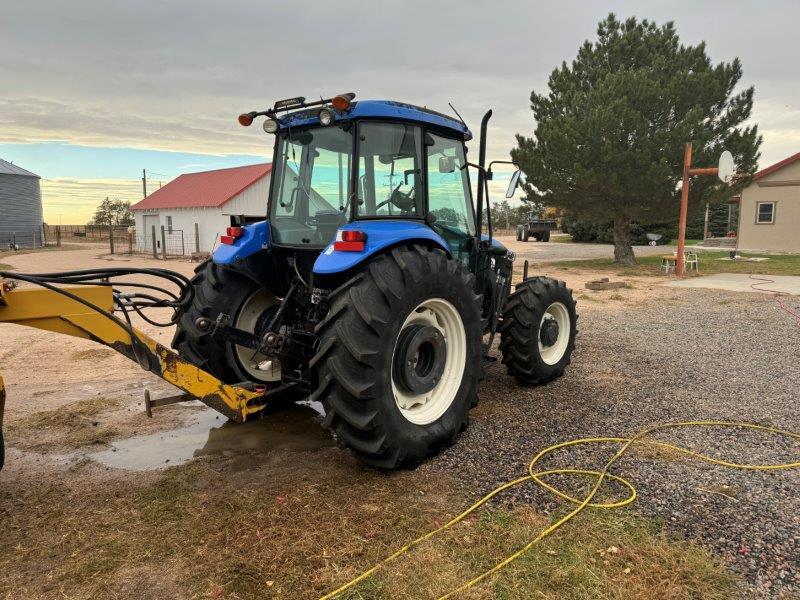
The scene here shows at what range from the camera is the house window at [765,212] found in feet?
86.9

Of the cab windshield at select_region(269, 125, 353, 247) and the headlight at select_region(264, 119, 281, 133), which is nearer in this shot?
the cab windshield at select_region(269, 125, 353, 247)

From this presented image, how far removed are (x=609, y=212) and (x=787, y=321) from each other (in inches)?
402

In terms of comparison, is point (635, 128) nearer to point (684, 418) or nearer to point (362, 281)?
point (684, 418)

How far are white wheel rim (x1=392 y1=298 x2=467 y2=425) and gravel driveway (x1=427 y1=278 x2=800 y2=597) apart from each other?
34cm

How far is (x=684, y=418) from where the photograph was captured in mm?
4754

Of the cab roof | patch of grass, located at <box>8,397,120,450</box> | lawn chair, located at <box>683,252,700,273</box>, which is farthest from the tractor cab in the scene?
lawn chair, located at <box>683,252,700,273</box>

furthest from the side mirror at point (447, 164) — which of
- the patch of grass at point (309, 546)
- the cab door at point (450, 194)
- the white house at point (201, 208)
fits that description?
the white house at point (201, 208)

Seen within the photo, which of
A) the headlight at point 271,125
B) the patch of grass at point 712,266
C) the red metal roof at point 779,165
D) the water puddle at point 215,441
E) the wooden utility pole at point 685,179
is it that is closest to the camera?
the water puddle at point 215,441

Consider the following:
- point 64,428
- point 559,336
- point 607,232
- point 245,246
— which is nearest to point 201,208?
point 64,428

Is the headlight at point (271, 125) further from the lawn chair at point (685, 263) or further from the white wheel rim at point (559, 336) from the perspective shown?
the lawn chair at point (685, 263)

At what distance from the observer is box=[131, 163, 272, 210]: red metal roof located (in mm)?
26453

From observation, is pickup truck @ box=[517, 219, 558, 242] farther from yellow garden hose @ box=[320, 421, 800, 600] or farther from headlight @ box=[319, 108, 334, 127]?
headlight @ box=[319, 108, 334, 127]

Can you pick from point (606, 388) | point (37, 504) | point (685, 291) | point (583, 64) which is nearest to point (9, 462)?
point (37, 504)

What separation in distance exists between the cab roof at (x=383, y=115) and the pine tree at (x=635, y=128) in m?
13.8
